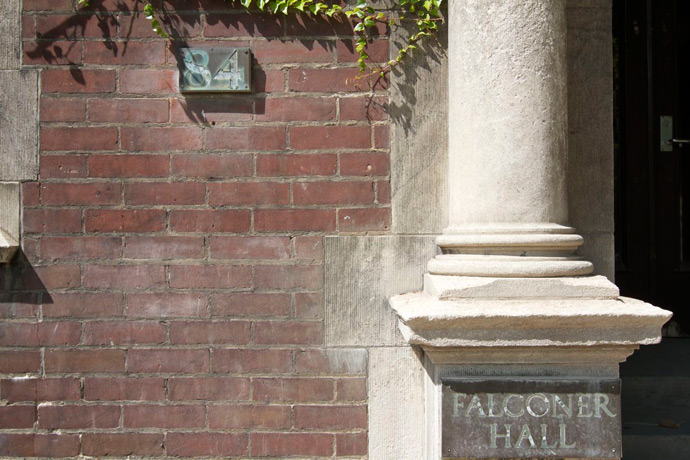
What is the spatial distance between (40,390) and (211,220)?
3.45ft

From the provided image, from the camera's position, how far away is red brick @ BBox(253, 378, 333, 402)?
257cm

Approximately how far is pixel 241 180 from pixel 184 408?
101 cm

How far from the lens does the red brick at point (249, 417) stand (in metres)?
2.57

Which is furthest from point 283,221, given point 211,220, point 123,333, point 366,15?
point 366,15

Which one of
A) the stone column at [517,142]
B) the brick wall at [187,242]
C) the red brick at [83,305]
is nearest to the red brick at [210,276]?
the brick wall at [187,242]

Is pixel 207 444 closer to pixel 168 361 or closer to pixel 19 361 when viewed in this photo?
pixel 168 361

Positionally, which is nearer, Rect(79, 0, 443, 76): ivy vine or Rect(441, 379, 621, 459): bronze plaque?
Rect(441, 379, 621, 459): bronze plaque

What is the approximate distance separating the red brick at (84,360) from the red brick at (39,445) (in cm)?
29

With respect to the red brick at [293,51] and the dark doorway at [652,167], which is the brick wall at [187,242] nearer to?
the red brick at [293,51]

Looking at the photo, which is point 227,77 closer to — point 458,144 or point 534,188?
point 458,144

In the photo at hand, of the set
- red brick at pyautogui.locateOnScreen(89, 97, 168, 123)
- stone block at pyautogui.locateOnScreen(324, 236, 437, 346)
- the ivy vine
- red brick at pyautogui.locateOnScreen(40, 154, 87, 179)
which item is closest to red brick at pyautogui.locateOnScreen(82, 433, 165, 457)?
stone block at pyautogui.locateOnScreen(324, 236, 437, 346)

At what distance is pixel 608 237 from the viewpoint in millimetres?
2574

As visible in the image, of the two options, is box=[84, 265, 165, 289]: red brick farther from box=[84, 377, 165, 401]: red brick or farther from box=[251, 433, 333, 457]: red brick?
box=[251, 433, 333, 457]: red brick

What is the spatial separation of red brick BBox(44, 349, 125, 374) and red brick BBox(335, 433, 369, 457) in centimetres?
99
